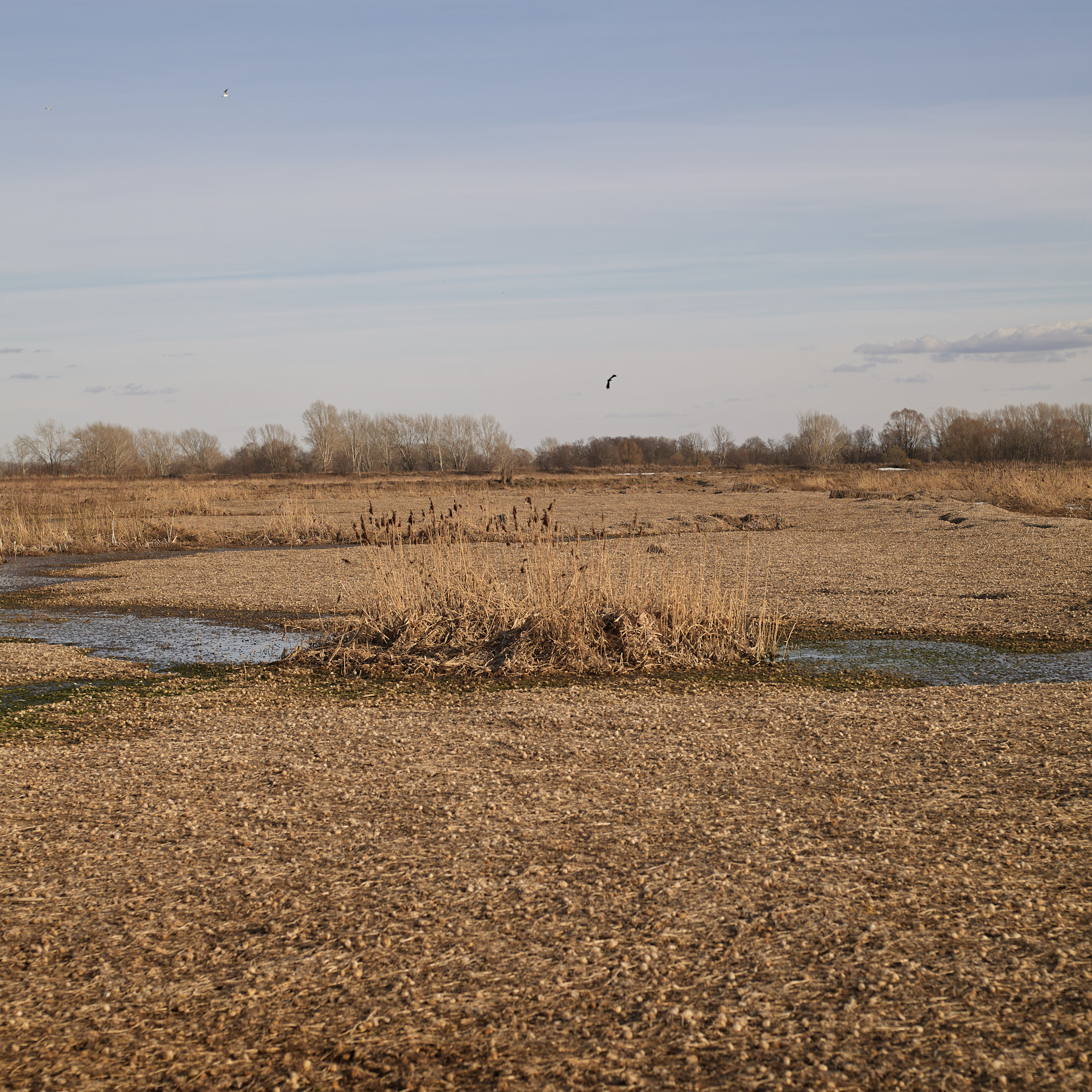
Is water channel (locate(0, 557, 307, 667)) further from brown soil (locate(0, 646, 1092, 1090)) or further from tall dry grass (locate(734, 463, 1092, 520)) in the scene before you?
tall dry grass (locate(734, 463, 1092, 520))

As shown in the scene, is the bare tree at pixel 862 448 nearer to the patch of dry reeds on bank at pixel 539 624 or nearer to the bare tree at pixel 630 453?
the bare tree at pixel 630 453

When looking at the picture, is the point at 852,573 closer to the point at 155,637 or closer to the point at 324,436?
the point at 155,637

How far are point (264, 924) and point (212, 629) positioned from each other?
1079 cm

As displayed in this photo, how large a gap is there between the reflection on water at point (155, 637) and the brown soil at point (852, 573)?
1308mm

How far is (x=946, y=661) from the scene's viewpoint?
11.4 metres

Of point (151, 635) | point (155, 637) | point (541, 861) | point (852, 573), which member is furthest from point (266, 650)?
point (852, 573)

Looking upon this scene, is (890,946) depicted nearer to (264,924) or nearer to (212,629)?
(264,924)

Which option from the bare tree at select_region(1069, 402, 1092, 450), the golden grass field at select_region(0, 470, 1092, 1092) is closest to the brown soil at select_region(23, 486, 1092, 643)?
the golden grass field at select_region(0, 470, 1092, 1092)

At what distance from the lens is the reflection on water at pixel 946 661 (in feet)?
34.6

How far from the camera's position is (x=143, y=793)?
682 centimetres

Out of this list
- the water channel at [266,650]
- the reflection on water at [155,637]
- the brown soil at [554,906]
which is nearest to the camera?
the brown soil at [554,906]

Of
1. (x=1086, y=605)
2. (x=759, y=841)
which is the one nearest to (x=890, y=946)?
(x=759, y=841)

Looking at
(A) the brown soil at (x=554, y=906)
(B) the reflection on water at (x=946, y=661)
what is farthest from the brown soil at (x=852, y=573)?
(A) the brown soil at (x=554, y=906)

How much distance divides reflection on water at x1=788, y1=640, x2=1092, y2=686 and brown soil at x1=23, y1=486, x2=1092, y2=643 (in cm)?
85
